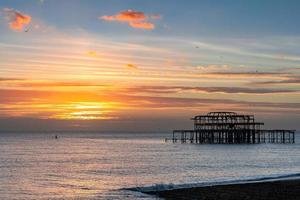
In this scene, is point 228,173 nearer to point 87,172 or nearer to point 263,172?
point 263,172

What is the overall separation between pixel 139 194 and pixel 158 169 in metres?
20.0

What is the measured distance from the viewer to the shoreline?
→ 26812mm

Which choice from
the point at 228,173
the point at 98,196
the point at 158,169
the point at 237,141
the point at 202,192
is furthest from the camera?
the point at 237,141

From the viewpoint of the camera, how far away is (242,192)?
28.8 meters

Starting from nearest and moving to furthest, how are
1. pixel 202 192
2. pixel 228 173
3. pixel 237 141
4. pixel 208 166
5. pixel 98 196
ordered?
pixel 202 192 → pixel 98 196 → pixel 228 173 → pixel 208 166 → pixel 237 141

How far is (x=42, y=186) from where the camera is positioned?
36.0m

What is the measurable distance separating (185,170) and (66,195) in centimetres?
1953

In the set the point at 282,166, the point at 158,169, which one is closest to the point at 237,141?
the point at 282,166

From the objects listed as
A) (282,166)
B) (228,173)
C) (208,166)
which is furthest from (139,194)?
(282,166)

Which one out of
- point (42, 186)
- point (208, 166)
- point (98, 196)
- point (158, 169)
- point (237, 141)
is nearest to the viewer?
point (98, 196)

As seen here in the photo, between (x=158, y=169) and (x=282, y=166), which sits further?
(x=282, y=166)

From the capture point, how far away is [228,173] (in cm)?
4603

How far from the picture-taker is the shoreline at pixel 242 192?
88.0 ft

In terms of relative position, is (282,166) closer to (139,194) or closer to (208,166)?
(208,166)
